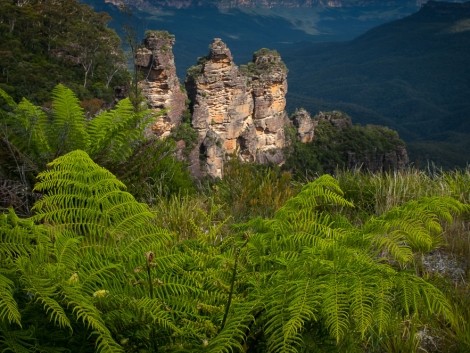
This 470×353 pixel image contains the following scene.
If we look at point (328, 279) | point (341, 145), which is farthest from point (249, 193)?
point (341, 145)

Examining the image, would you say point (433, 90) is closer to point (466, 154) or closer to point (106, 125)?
point (466, 154)

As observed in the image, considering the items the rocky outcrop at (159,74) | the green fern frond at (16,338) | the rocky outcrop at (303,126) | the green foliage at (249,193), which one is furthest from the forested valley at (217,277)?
the rocky outcrop at (303,126)

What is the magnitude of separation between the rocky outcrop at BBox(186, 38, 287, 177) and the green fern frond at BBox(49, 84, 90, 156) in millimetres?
33108

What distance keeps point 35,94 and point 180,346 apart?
25.0 m

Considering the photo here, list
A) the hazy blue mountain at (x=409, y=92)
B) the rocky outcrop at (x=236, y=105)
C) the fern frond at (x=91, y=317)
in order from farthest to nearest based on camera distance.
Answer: the hazy blue mountain at (x=409, y=92) → the rocky outcrop at (x=236, y=105) → the fern frond at (x=91, y=317)

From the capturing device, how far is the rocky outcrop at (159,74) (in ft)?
123

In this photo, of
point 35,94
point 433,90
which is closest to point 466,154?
point 35,94

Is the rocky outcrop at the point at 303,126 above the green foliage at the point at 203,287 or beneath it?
beneath

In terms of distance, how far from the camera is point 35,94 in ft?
79.2

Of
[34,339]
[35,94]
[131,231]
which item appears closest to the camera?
[34,339]

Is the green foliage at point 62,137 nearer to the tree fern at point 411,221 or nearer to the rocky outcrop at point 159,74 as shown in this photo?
the tree fern at point 411,221

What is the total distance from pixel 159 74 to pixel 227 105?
9.04 meters

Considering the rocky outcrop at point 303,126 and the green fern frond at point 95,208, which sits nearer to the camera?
the green fern frond at point 95,208

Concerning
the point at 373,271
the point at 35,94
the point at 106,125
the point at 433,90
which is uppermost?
the point at 373,271
